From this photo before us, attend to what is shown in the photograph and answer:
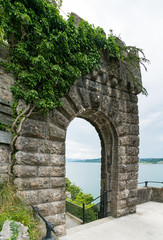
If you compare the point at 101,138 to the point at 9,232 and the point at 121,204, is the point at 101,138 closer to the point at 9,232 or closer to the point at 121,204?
the point at 121,204

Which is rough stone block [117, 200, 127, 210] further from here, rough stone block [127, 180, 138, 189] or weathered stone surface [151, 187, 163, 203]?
weathered stone surface [151, 187, 163, 203]

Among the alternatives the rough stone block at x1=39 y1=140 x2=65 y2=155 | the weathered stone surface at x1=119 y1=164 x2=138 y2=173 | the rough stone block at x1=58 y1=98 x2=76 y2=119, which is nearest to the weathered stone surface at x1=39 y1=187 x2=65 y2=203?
the rough stone block at x1=39 y1=140 x2=65 y2=155

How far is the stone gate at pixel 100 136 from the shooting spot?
9.61ft

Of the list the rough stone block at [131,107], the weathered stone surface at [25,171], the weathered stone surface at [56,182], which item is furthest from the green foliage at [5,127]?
the rough stone block at [131,107]

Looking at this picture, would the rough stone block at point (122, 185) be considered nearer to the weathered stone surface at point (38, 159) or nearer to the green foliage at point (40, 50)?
the weathered stone surface at point (38, 159)

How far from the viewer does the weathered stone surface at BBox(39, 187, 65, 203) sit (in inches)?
119

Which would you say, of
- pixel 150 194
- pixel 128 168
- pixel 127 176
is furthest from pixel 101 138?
pixel 150 194

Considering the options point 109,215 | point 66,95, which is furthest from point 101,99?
point 109,215

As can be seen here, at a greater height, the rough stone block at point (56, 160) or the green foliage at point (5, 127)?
the green foliage at point (5, 127)

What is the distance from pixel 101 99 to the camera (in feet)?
13.8

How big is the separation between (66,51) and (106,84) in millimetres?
1587

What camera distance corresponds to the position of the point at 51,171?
3195mm

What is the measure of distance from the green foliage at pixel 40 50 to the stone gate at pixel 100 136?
0.34 meters

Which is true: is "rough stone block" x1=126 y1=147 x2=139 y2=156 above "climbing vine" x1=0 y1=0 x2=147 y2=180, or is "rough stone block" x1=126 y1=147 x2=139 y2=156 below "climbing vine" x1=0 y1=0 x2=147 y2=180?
below
